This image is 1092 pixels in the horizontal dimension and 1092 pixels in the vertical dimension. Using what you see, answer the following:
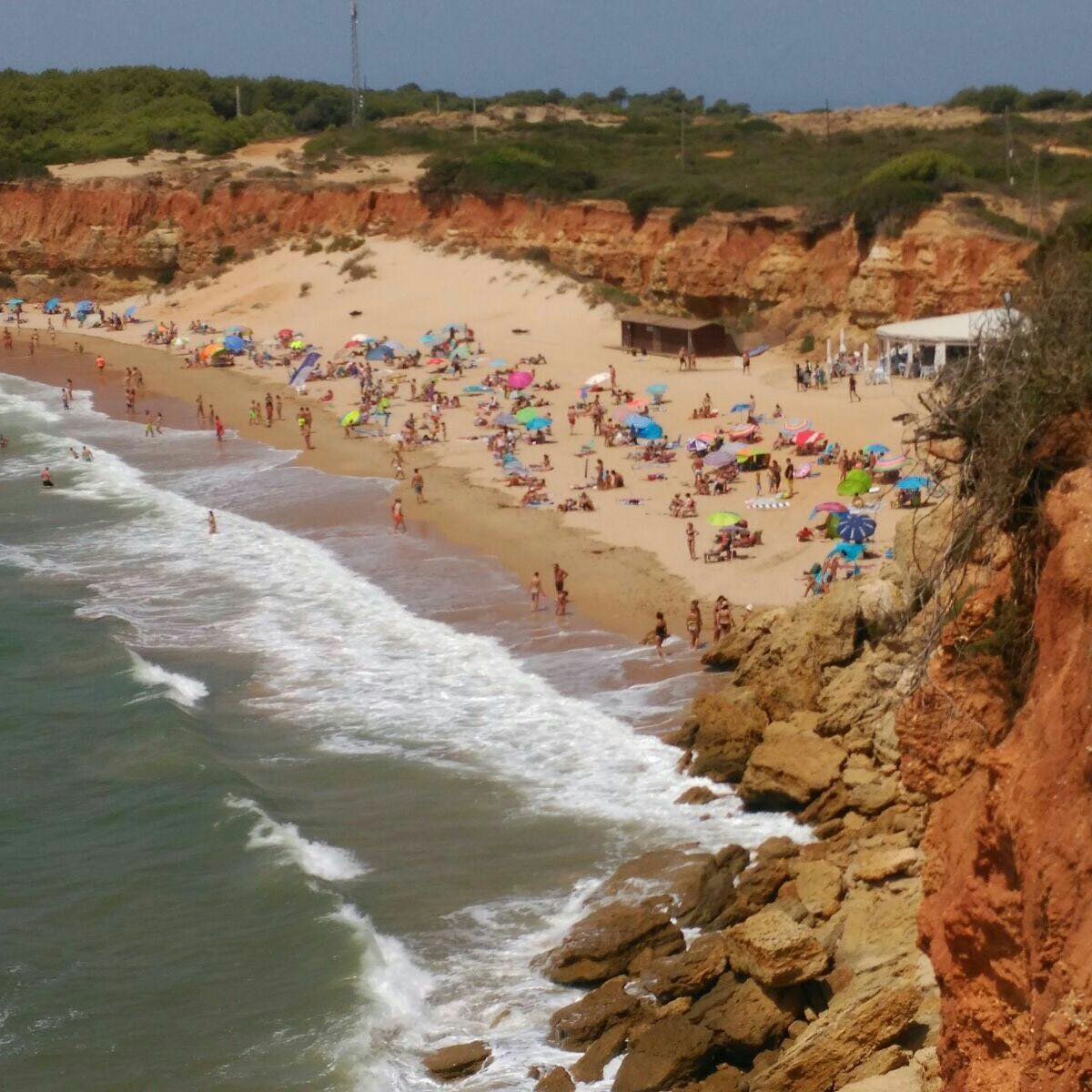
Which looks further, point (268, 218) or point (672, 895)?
point (268, 218)

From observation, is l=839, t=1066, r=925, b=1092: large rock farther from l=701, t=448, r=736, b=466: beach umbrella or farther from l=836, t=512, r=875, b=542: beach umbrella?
l=701, t=448, r=736, b=466: beach umbrella

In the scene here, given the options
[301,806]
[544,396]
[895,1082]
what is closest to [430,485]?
[544,396]

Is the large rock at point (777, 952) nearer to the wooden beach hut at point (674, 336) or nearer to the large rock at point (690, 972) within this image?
the large rock at point (690, 972)

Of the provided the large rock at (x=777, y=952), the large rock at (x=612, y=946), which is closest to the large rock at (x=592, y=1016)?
the large rock at (x=612, y=946)

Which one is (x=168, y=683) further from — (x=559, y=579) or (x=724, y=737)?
(x=724, y=737)

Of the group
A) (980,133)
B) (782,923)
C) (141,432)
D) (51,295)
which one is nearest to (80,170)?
(51,295)

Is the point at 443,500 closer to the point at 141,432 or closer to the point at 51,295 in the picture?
the point at 141,432
